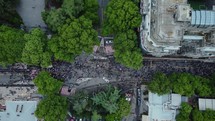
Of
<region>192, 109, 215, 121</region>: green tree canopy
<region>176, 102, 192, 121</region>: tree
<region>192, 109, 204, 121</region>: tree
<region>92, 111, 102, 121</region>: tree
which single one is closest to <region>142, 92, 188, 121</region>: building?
<region>176, 102, 192, 121</region>: tree

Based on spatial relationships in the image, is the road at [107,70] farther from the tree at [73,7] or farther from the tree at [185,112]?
the tree at [73,7]

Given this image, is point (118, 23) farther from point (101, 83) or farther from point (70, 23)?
point (101, 83)

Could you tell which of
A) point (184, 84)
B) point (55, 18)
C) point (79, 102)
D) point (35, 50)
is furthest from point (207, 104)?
point (35, 50)

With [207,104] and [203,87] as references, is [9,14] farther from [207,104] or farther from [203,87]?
[207,104]

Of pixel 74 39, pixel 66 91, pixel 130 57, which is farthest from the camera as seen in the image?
pixel 66 91

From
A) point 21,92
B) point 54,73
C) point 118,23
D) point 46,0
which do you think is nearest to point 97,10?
point 118,23
